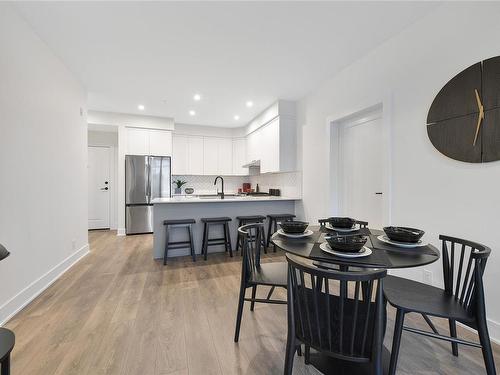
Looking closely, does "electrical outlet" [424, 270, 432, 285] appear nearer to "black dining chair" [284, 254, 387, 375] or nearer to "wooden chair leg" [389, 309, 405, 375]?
"wooden chair leg" [389, 309, 405, 375]

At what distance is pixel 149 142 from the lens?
556cm

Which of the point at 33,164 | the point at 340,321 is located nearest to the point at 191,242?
the point at 33,164

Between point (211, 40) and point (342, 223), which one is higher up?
point (211, 40)

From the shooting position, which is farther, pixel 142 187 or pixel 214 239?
pixel 142 187

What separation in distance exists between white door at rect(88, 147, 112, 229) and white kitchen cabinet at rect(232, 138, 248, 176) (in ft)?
10.7

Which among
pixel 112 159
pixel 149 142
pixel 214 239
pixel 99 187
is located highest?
pixel 149 142

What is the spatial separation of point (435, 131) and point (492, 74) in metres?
0.53

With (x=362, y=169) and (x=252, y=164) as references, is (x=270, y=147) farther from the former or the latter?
(x=362, y=169)

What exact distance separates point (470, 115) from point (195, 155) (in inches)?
216

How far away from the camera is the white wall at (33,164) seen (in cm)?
205

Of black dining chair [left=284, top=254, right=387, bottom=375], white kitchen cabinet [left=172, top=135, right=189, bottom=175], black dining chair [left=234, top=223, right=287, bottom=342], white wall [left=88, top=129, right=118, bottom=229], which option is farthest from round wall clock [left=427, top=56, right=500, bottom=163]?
white wall [left=88, top=129, right=118, bottom=229]

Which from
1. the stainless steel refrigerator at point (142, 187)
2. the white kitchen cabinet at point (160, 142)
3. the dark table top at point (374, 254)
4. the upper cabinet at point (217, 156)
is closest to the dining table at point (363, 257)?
the dark table top at point (374, 254)

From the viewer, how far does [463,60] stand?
1.98 meters

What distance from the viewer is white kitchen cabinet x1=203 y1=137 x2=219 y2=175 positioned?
6.43 m
